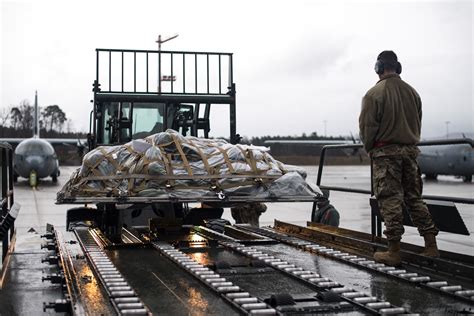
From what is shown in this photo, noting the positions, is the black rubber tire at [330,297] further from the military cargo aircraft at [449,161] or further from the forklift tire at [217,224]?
the military cargo aircraft at [449,161]

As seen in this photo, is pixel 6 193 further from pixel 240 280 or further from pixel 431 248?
pixel 431 248

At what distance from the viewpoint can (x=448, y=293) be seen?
3717mm

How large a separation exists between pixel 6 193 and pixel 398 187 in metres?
3.86

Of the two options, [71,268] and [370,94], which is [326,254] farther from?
[71,268]

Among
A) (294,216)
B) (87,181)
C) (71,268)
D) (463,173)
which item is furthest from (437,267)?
(463,173)

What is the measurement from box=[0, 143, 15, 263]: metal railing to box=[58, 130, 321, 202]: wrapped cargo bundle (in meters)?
0.54

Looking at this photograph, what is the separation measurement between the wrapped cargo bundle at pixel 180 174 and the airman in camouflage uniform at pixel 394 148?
1099mm

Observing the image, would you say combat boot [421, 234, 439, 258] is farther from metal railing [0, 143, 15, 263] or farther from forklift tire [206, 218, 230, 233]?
metal railing [0, 143, 15, 263]

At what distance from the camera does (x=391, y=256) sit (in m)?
4.73

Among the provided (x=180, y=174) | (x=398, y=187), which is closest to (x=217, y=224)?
(x=180, y=174)

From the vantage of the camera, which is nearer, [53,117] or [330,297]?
[330,297]

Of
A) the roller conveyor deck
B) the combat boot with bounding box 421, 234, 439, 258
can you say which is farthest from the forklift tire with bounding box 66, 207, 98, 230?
the combat boot with bounding box 421, 234, 439, 258

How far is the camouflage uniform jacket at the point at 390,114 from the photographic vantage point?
488 cm

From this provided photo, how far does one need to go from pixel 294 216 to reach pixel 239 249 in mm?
10096
